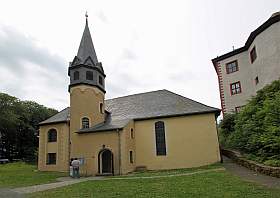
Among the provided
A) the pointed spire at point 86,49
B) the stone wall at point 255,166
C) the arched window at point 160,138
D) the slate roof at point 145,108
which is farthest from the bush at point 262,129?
the pointed spire at point 86,49

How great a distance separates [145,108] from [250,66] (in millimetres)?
13714

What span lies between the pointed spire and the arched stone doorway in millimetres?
10437

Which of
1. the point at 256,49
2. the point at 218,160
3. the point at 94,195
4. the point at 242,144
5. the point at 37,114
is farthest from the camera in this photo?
the point at 37,114

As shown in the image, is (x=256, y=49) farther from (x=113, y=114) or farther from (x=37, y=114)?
(x=37, y=114)

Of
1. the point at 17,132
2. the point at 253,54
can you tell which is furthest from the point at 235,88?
the point at 17,132

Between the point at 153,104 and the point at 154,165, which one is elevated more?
the point at 153,104

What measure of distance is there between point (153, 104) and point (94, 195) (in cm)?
1835

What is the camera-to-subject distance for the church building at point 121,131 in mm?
23656

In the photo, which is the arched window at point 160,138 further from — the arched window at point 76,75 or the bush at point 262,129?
the arched window at point 76,75

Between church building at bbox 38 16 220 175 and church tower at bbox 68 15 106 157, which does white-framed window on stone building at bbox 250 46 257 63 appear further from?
church tower at bbox 68 15 106 157

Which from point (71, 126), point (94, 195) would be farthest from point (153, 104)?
point (94, 195)

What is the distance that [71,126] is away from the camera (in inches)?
1043

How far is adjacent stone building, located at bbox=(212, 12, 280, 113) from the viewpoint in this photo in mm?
25775

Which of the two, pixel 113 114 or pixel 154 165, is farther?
pixel 113 114
